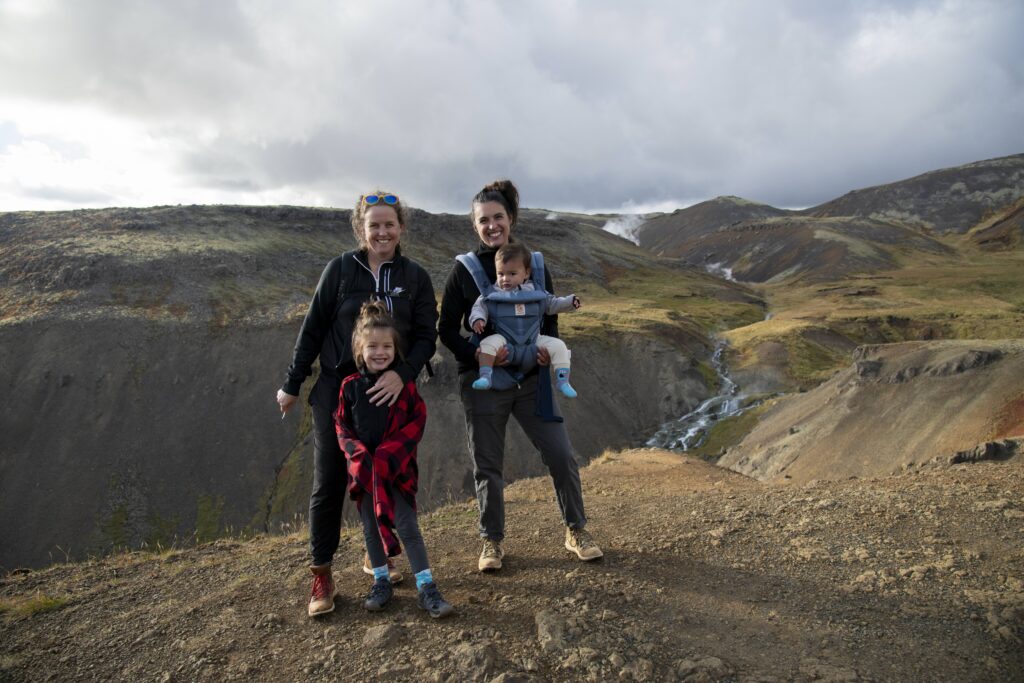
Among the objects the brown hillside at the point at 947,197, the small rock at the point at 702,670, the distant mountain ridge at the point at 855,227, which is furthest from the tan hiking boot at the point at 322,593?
the brown hillside at the point at 947,197

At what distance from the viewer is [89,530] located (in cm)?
2341

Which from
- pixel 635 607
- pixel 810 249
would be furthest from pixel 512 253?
pixel 810 249

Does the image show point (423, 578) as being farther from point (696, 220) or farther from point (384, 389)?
point (696, 220)

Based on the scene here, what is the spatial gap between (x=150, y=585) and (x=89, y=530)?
69.5 ft

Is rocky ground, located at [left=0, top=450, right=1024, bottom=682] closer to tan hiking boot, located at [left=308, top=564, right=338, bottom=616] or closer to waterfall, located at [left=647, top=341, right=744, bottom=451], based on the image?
tan hiking boot, located at [left=308, top=564, right=338, bottom=616]

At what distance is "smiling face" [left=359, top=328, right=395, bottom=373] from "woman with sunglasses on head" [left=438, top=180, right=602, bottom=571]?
0.56 meters

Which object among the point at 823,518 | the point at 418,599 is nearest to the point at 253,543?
the point at 418,599

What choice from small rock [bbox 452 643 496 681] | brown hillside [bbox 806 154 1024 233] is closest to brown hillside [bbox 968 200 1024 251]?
brown hillside [bbox 806 154 1024 233]

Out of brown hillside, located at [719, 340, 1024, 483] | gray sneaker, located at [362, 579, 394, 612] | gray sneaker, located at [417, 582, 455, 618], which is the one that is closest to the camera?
gray sneaker, located at [417, 582, 455, 618]

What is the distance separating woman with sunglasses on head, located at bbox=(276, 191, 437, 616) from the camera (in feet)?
16.2

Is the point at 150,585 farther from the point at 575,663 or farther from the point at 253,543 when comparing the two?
the point at 575,663

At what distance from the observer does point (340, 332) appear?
497cm

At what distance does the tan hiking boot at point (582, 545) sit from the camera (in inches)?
214

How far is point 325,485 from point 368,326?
137cm
